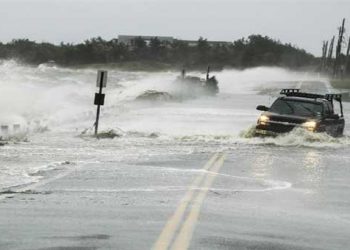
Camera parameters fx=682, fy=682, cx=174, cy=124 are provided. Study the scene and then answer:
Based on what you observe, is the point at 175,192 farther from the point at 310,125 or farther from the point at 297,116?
the point at 297,116

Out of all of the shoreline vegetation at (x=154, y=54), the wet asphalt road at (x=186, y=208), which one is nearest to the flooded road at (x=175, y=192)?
the wet asphalt road at (x=186, y=208)

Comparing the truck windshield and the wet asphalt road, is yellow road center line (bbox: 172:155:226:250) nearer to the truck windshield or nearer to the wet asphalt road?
the wet asphalt road

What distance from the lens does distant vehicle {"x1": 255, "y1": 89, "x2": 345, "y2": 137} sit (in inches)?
731

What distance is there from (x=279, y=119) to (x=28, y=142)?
6.90 m

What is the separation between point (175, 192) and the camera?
1011 centimetres

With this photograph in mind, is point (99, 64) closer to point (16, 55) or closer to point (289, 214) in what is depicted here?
point (16, 55)

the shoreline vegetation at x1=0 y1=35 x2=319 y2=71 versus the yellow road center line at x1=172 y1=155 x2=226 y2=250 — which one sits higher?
the shoreline vegetation at x1=0 y1=35 x2=319 y2=71

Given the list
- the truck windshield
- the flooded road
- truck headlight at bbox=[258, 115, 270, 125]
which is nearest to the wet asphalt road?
the flooded road

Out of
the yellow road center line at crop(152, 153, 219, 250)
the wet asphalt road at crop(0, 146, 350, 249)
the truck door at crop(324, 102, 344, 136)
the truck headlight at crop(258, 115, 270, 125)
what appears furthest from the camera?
the truck door at crop(324, 102, 344, 136)

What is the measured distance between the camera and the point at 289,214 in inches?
338

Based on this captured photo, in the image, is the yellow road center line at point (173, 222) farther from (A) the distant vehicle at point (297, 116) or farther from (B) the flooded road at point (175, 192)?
(A) the distant vehicle at point (297, 116)

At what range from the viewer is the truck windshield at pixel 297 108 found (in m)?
19.0

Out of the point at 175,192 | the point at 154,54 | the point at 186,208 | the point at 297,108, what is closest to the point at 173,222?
the point at 186,208

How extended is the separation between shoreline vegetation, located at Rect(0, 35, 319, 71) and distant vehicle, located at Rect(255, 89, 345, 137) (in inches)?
4440
